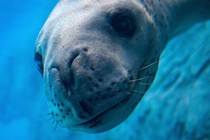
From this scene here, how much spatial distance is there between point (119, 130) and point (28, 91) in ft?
21.3

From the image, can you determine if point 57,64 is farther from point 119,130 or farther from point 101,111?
point 119,130

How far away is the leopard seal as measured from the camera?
1772 millimetres

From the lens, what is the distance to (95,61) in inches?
72.1

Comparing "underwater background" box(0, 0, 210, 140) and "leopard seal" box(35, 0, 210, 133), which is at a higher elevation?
"leopard seal" box(35, 0, 210, 133)

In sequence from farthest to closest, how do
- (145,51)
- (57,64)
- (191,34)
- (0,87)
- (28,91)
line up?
(0,87) → (28,91) → (191,34) → (145,51) → (57,64)

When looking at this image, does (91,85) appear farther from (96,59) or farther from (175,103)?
(175,103)

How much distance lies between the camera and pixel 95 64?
1823mm

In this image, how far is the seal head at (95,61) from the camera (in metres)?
1.77

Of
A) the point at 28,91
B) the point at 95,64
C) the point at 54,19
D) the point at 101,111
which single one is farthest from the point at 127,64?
the point at 28,91

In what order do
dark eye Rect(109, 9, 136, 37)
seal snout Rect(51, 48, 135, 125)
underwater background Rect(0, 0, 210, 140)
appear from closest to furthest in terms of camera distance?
seal snout Rect(51, 48, 135, 125) < dark eye Rect(109, 9, 136, 37) < underwater background Rect(0, 0, 210, 140)

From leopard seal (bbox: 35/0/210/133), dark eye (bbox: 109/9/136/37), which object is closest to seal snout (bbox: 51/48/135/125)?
leopard seal (bbox: 35/0/210/133)

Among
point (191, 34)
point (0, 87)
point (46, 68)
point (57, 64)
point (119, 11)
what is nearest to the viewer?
point (57, 64)

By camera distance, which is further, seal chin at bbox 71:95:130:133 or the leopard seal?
seal chin at bbox 71:95:130:133

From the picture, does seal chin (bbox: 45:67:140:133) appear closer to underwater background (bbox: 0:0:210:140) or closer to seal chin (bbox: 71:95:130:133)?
seal chin (bbox: 71:95:130:133)
